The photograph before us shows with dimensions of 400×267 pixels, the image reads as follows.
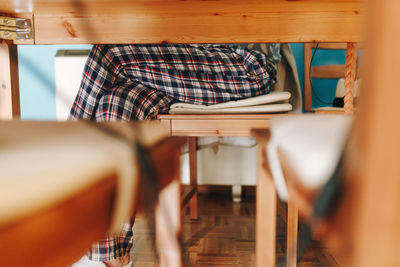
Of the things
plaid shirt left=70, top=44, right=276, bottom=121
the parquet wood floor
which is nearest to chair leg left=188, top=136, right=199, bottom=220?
the parquet wood floor

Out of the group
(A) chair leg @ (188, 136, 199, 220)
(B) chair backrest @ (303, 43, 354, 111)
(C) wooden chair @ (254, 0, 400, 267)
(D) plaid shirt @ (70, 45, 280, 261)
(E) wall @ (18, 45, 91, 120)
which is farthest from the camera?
(E) wall @ (18, 45, 91, 120)

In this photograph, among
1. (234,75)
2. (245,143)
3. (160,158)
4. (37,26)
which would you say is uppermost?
(37,26)

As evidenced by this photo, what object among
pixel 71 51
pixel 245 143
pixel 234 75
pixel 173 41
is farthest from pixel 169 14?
pixel 71 51

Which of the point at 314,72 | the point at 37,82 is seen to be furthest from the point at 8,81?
the point at 314,72

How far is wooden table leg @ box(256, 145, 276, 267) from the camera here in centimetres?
73

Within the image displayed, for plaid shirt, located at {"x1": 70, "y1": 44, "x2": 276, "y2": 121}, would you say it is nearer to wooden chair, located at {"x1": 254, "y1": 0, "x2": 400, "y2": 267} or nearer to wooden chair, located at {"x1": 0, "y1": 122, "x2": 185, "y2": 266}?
wooden chair, located at {"x1": 0, "y1": 122, "x2": 185, "y2": 266}

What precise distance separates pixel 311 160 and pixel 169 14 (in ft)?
2.19

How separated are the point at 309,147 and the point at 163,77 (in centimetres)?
81

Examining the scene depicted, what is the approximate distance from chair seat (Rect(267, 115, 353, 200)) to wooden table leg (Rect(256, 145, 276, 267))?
226 mm

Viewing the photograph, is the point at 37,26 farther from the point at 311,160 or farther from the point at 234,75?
the point at 311,160

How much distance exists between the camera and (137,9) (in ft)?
2.82

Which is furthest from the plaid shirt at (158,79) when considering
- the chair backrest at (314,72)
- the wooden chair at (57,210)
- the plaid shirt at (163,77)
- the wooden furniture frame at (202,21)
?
the chair backrest at (314,72)

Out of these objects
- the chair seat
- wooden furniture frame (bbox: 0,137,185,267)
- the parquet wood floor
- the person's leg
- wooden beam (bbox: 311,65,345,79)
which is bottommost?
the parquet wood floor

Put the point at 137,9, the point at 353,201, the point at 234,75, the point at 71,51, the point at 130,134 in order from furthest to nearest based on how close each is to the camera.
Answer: the point at 71,51
the point at 234,75
the point at 137,9
the point at 130,134
the point at 353,201
